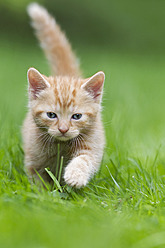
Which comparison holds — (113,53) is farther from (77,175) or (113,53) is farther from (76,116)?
(77,175)

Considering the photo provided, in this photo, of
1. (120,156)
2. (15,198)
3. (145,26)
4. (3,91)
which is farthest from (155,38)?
(15,198)

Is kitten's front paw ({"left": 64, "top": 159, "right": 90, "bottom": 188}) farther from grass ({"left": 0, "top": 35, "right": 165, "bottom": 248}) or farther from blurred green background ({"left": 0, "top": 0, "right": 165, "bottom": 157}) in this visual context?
blurred green background ({"left": 0, "top": 0, "right": 165, "bottom": 157})

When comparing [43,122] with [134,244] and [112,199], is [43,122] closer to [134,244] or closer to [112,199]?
[112,199]

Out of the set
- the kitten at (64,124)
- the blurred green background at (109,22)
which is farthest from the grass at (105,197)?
the blurred green background at (109,22)

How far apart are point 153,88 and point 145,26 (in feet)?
24.1

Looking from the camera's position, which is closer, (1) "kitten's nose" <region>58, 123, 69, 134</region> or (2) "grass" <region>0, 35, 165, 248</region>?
(2) "grass" <region>0, 35, 165, 248</region>

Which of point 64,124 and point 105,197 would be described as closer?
point 105,197

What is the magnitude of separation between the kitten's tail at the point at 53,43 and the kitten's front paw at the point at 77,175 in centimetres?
163

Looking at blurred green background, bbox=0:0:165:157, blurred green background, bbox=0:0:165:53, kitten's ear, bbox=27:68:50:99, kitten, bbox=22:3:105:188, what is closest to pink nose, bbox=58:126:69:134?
kitten, bbox=22:3:105:188

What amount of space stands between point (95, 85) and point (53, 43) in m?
1.29

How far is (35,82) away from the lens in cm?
311

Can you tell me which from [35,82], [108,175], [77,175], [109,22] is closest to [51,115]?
[35,82]

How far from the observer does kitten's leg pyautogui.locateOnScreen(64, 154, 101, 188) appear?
265 centimetres

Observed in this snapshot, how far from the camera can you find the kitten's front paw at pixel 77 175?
2.65m
